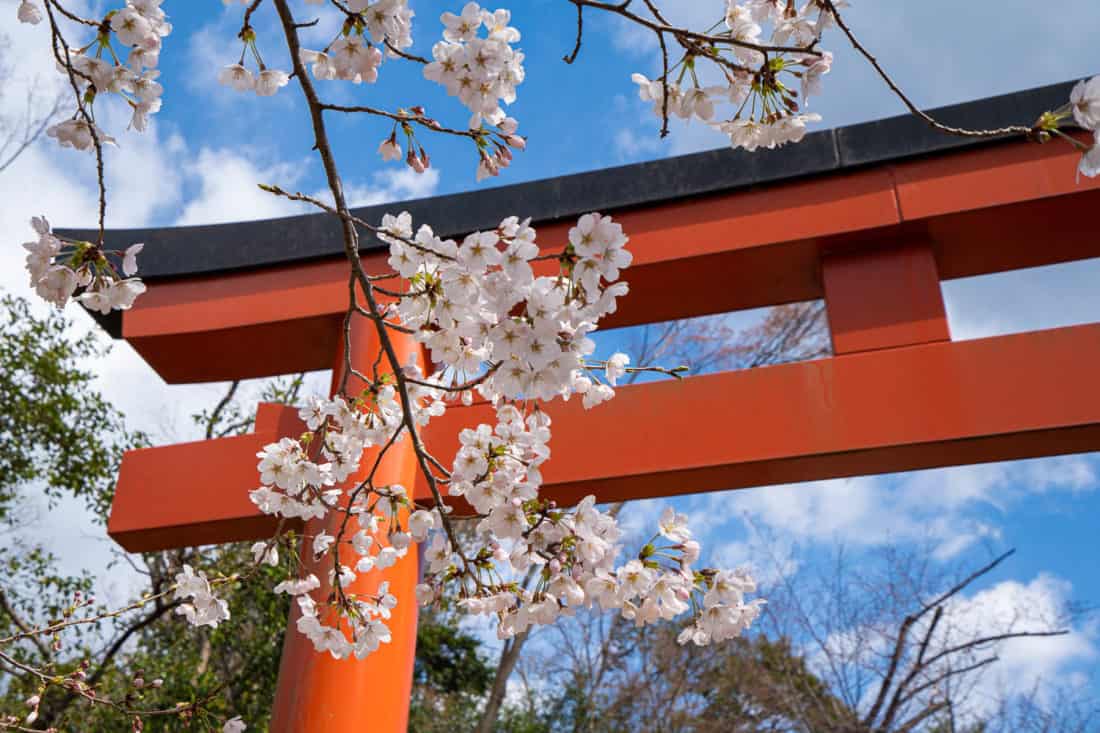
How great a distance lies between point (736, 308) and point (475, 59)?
1975 millimetres

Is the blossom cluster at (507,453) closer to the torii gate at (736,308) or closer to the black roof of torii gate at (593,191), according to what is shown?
the torii gate at (736,308)

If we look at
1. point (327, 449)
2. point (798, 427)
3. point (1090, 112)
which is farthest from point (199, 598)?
point (798, 427)

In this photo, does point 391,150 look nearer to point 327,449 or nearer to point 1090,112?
point 327,449

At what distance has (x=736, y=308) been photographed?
3029 mm

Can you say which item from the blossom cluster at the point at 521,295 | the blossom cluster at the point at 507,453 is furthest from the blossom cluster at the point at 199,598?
the blossom cluster at the point at 521,295

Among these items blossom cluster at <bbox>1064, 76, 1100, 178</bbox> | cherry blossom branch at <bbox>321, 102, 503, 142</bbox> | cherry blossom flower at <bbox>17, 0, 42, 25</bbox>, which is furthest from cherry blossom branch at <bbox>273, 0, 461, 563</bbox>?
blossom cluster at <bbox>1064, 76, 1100, 178</bbox>

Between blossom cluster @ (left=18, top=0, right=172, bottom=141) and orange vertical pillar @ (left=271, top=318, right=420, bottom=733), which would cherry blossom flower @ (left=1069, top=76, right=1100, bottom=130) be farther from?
orange vertical pillar @ (left=271, top=318, right=420, bottom=733)

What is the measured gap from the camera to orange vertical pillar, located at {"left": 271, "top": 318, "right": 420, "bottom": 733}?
233cm

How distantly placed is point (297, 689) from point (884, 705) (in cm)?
461

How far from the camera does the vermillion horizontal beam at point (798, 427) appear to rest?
92.8 inches

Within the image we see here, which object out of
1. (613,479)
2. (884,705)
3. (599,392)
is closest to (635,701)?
(884,705)

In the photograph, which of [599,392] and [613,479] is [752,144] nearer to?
[599,392]

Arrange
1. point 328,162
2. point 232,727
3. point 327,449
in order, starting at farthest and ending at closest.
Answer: point 232,727 → point 327,449 → point 328,162

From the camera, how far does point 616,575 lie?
132cm
